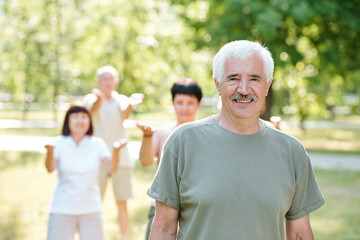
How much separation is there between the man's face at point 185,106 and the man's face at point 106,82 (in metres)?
2.39

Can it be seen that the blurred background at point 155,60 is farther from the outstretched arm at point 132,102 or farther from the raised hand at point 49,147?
the raised hand at point 49,147

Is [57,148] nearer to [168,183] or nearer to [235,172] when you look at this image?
[168,183]

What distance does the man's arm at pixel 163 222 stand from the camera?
2.52 m

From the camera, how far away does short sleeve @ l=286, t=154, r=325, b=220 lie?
2.56 meters

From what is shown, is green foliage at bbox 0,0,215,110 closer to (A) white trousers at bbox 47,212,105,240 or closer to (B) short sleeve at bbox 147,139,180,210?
(A) white trousers at bbox 47,212,105,240

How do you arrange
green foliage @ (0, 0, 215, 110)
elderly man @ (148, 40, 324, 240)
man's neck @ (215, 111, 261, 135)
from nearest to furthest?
1. elderly man @ (148, 40, 324, 240)
2. man's neck @ (215, 111, 261, 135)
3. green foliage @ (0, 0, 215, 110)

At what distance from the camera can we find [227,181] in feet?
7.85

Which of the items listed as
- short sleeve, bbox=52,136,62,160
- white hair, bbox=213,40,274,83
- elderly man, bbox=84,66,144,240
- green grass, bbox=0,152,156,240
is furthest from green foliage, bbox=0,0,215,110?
white hair, bbox=213,40,274,83

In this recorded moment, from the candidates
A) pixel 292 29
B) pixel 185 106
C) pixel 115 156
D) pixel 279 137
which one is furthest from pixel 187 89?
pixel 292 29

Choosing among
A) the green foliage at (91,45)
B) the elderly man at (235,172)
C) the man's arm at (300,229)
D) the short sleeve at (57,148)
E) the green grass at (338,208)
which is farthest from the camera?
the green foliage at (91,45)

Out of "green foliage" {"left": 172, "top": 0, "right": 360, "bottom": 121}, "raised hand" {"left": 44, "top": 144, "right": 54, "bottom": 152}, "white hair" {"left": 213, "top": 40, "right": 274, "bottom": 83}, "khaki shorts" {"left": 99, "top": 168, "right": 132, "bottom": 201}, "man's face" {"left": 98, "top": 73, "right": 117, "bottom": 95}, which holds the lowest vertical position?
"khaki shorts" {"left": 99, "top": 168, "right": 132, "bottom": 201}

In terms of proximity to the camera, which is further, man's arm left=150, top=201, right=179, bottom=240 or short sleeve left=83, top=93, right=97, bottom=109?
short sleeve left=83, top=93, right=97, bottom=109

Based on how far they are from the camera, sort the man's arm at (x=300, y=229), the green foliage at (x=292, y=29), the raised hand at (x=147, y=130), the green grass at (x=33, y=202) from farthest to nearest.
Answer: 1. the green foliage at (x=292, y=29)
2. the green grass at (x=33, y=202)
3. the raised hand at (x=147, y=130)
4. the man's arm at (x=300, y=229)

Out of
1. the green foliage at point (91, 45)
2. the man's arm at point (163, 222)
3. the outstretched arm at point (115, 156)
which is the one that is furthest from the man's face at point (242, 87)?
the green foliage at point (91, 45)
